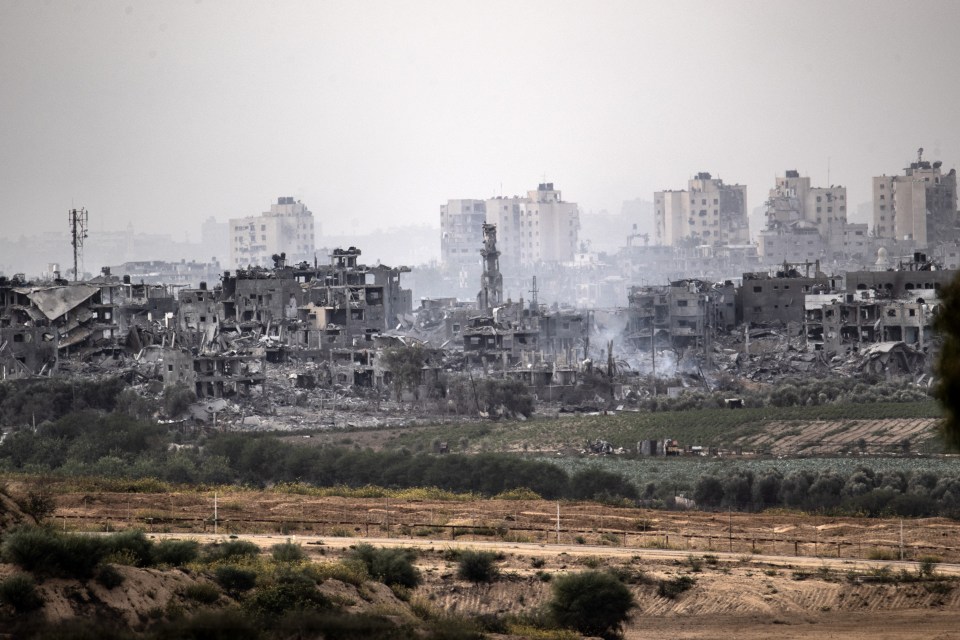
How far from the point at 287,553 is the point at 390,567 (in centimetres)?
237

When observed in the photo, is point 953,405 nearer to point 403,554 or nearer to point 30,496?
point 403,554

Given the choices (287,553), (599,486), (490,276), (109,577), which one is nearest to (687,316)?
(490,276)

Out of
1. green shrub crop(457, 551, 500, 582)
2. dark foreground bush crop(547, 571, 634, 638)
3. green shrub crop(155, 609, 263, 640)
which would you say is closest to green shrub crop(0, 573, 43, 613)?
green shrub crop(155, 609, 263, 640)

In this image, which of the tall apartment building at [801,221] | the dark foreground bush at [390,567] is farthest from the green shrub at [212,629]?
the tall apartment building at [801,221]

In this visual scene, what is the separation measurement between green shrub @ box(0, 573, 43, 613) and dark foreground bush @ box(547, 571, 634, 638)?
26.3 feet

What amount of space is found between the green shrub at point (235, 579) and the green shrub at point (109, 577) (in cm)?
183

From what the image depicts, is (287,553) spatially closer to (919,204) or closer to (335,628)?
(335,628)

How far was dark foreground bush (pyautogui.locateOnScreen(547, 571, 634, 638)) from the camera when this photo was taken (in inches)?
1062

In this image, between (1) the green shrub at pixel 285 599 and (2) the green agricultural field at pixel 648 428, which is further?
(2) the green agricultural field at pixel 648 428

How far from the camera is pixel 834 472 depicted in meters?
48.7

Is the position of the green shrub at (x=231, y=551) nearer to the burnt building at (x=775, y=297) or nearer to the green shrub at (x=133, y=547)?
the green shrub at (x=133, y=547)

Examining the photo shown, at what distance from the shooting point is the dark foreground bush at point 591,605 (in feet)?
88.5

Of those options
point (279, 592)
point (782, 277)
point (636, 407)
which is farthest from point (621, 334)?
point (279, 592)

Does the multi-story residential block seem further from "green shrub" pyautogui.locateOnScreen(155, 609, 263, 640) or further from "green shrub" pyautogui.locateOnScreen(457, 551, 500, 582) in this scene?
"green shrub" pyautogui.locateOnScreen(155, 609, 263, 640)
